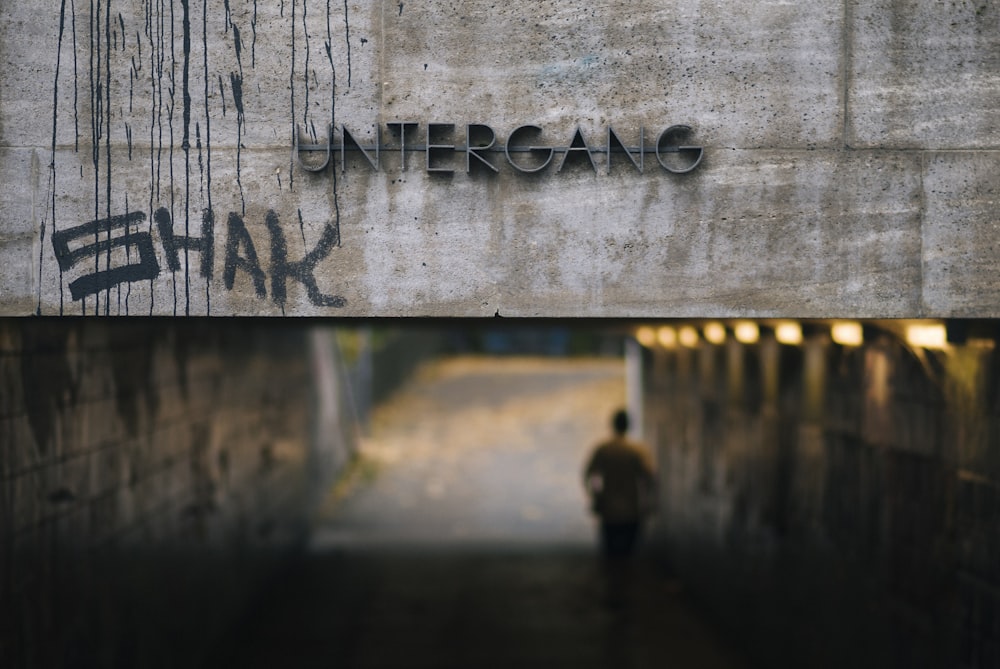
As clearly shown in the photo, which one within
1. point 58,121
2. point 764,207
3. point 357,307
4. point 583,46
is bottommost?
point 357,307

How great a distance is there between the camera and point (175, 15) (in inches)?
211

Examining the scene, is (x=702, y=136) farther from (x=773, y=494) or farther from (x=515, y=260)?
(x=773, y=494)

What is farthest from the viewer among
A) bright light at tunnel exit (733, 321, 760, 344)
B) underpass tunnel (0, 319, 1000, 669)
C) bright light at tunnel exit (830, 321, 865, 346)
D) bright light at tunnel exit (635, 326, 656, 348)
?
bright light at tunnel exit (635, 326, 656, 348)

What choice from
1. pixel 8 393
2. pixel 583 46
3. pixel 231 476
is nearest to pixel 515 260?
pixel 583 46

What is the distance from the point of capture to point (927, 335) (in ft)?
22.2

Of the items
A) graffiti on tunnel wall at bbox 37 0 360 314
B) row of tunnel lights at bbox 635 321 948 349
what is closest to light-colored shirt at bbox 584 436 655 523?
row of tunnel lights at bbox 635 321 948 349

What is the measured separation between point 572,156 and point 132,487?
15.0 ft

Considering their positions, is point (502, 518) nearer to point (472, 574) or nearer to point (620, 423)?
point (472, 574)

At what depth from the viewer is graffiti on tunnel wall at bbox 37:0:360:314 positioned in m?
5.31

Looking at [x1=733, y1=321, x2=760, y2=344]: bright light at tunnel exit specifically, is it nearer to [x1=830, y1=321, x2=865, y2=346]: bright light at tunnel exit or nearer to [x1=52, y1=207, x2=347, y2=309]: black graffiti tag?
[x1=830, y1=321, x2=865, y2=346]: bright light at tunnel exit

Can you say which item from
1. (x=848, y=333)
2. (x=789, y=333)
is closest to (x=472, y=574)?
(x=789, y=333)

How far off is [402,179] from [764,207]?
63.7 inches

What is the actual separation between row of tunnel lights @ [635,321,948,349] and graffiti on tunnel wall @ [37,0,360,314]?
3413mm

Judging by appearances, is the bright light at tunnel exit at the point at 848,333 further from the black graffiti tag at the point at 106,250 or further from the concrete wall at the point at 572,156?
the black graffiti tag at the point at 106,250
